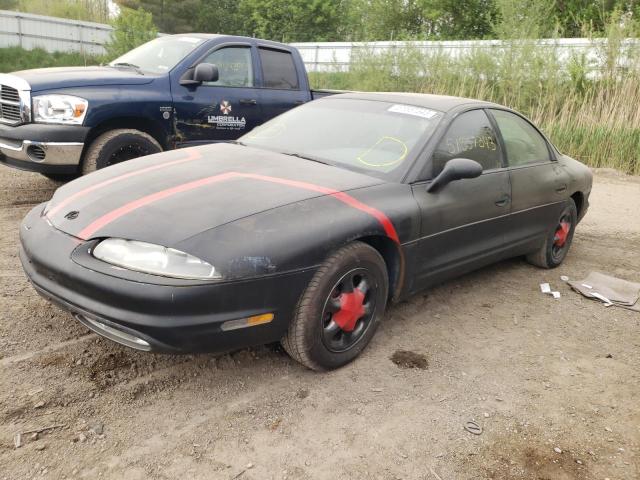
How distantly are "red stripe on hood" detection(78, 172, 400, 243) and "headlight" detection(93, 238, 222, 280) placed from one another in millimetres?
211

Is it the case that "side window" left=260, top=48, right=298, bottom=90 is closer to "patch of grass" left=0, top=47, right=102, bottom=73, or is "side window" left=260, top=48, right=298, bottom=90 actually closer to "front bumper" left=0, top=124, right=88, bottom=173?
"front bumper" left=0, top=124, right=88, bottom=173

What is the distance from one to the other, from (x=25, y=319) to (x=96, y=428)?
1182 millimetres

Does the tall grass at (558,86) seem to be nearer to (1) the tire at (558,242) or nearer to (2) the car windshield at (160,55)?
(1) the tire at (558,242)

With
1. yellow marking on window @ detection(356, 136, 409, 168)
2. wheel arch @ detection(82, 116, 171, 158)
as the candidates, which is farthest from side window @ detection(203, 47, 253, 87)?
yellow marking on window @ detection(356, 136, 409, 168)

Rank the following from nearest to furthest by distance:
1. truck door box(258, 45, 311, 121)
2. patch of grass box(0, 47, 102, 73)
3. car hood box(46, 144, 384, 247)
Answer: car hood box(46, 144, 384, 247) < truck door box(258, 45, 311, 121) < patch of grass box(0, 47, 102, 73)

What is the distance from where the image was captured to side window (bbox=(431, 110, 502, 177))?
11.3 feet

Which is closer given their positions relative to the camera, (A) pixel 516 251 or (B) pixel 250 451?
(B) pixel 250 451

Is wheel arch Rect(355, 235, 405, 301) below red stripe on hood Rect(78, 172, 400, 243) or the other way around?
below

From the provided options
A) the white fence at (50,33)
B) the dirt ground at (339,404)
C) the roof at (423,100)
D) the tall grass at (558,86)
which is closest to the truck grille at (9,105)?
the dirt ground at (339,404)

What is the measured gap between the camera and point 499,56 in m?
12.4

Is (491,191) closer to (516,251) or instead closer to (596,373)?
(516,251)

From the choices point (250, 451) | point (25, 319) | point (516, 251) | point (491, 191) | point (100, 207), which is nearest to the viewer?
point (250, 451)

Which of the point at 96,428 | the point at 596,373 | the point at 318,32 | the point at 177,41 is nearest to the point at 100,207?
the point at 96,428

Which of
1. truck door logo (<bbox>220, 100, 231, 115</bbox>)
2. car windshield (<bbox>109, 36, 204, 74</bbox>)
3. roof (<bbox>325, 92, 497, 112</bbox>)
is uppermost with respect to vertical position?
car windshield (<bbox>109, 36, 204, 74</bbox>)
